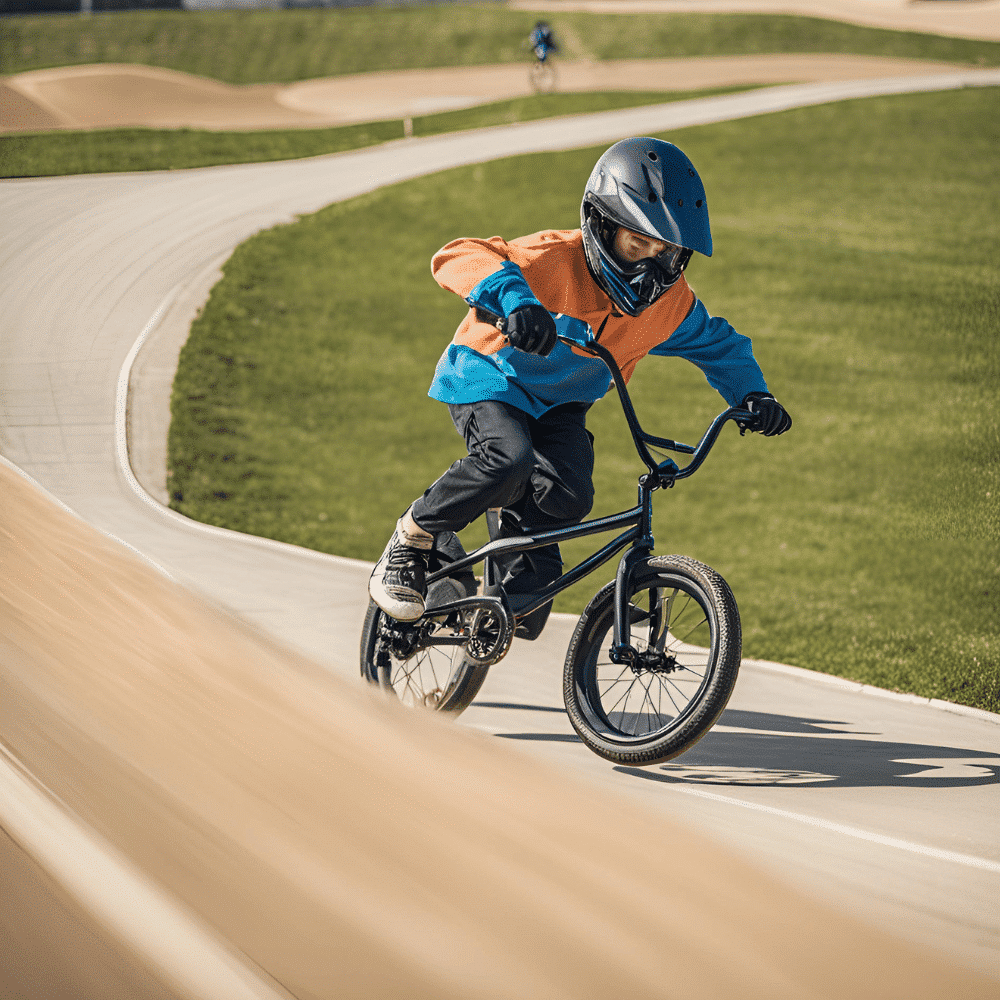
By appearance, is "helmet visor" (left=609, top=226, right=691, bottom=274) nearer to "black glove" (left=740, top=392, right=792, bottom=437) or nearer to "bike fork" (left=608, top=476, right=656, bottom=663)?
"black glove" (left=740, top=392, right=792, bottom=437)

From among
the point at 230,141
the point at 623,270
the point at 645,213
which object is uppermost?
the point at 230,141

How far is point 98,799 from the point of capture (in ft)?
5.88

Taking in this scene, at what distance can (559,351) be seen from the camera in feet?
13.0

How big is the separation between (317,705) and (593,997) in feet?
3.88

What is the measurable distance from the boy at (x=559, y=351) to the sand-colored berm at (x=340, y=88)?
52.0ft

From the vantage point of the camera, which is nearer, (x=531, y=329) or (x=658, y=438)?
(x=531, y=329)

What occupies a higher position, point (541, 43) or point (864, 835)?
point (541, 43)

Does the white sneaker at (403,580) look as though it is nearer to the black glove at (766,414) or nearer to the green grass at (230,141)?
the black glove at (766,414)

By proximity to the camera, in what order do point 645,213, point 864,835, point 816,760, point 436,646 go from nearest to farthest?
point 864,835 → point 645,213 → point 816,760 → point 436,646

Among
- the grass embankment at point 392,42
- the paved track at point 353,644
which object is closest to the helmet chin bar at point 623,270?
the paved track at point 353,644

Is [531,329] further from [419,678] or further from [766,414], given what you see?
[419,678]

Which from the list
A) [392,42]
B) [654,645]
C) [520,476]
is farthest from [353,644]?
[392,42]

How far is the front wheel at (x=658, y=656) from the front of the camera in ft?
10.7

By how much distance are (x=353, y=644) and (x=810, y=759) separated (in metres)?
2.37
